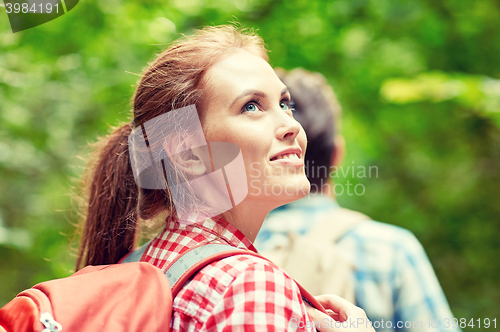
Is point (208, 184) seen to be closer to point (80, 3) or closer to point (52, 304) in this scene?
point (52, 304)

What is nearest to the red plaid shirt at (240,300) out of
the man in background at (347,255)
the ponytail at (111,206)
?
the ponytail at (111,206)

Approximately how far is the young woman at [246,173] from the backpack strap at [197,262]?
13 millimetres

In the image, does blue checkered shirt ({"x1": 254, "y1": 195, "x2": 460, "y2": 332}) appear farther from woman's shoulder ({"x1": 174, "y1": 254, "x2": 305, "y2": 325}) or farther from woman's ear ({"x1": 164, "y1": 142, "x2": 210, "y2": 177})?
woman's shoulder ({"x1": 174, "y1": 254, "x2": 305, "y2": 325})

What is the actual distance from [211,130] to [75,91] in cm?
215

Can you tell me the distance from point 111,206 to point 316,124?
1.03m

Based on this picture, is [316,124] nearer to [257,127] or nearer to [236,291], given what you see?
[257,127]

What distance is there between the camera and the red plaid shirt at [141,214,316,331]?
74cm

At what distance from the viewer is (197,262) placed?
84cm

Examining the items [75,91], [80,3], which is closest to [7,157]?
[75,91]

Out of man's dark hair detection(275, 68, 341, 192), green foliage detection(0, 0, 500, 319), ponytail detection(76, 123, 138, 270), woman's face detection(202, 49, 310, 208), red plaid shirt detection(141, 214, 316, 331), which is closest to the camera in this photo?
red plaid shirt detection(141, 214, 316, 331)

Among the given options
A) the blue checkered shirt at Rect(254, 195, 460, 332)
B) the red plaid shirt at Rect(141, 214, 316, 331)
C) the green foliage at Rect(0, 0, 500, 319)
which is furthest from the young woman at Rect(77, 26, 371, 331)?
the green foliage at Rect(0, 0, 500, 319)

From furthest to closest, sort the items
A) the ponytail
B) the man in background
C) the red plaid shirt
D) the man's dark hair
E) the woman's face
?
the man's dark hair → the man in background → the ponytail → the woman's face → the red plaid shirt

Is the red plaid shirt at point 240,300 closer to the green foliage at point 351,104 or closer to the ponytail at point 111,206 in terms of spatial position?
the ponytail at point 111,206

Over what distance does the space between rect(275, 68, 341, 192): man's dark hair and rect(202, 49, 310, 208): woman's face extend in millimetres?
876
